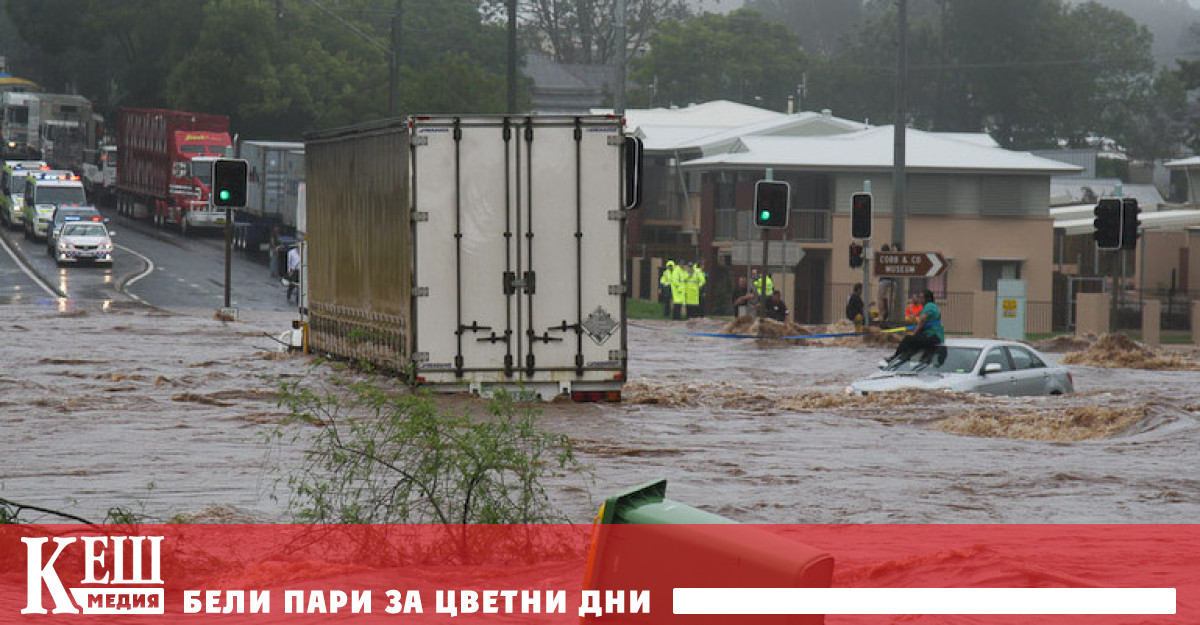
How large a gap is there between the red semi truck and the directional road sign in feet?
109

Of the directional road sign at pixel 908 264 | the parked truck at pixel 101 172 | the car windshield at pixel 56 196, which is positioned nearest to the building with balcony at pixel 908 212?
the directional road sign at pixel 908 264

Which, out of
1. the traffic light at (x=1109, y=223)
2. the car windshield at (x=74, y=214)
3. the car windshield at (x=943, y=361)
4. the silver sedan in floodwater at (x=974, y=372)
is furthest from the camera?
the car windshield at (x=74, y=214)

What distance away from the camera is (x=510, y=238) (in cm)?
2061

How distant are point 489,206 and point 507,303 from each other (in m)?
1.08

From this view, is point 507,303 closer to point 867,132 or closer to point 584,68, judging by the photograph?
point 867,132

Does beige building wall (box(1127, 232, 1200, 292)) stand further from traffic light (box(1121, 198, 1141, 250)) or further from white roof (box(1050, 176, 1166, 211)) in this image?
traffic light (box(1121, 198, 1141, 250))

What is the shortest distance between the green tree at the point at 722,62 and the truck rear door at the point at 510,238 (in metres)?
94.7

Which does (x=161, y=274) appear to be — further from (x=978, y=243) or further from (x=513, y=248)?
(x=513, y=248)

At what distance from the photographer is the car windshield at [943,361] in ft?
79.3

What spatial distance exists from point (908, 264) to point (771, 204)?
3281mm

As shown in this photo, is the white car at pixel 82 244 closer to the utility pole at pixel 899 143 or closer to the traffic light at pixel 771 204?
the utility pole at pixel 899 143

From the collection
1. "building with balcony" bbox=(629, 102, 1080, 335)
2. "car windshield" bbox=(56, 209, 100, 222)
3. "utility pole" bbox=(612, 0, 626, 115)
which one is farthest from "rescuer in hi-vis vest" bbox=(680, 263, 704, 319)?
"car windshield" bbox=(56, 209, 100, 222)

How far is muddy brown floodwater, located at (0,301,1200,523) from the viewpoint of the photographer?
15250mm

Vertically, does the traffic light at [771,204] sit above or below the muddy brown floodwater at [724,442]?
above
